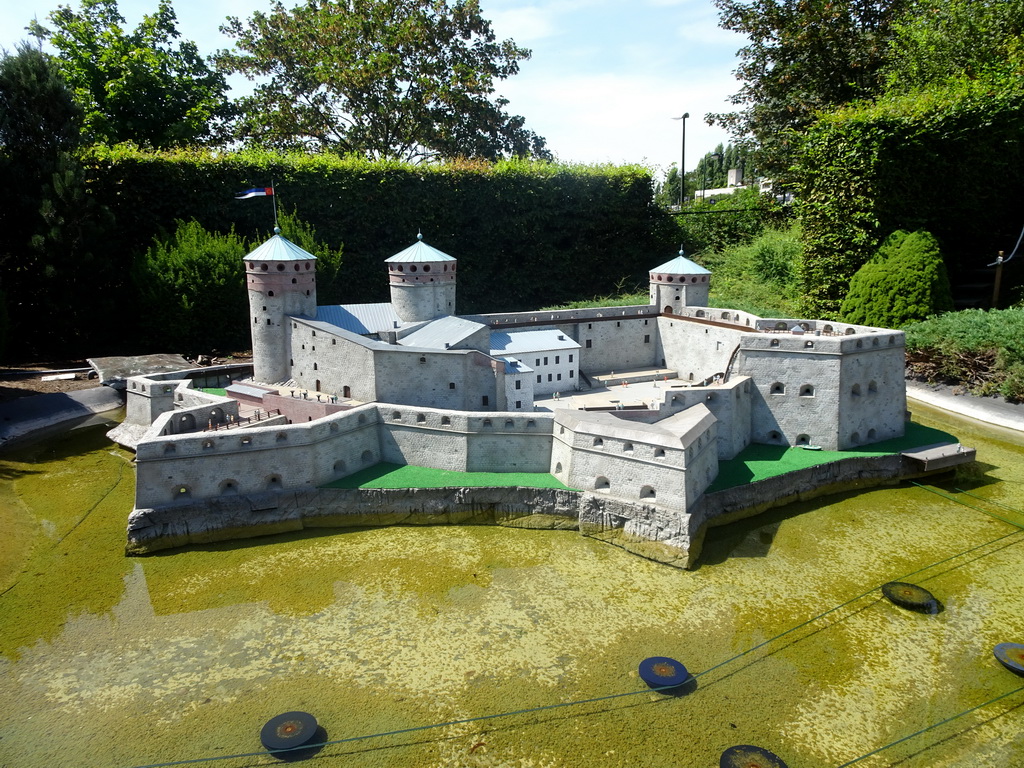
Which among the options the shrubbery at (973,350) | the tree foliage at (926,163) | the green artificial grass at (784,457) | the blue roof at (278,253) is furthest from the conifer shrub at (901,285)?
the blue roof at (278,253)

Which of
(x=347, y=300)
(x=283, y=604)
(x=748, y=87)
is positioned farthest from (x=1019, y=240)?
(x=283, y=604)

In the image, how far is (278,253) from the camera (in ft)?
95.7

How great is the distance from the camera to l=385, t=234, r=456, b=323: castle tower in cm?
3059

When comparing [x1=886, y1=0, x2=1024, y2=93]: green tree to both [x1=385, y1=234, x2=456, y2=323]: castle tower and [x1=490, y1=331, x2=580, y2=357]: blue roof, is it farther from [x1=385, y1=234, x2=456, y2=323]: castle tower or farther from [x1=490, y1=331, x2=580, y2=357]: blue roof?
[x1=385, y1=234, x2=456, y2=323]: castle tower

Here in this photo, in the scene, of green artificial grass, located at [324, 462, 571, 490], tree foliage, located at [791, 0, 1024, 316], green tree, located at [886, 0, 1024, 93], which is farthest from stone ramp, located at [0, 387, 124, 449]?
green tree, located at [886, 0, 1024, 93]

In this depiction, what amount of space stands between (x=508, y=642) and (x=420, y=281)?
17186 mm

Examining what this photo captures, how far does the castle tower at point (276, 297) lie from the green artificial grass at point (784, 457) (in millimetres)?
17540

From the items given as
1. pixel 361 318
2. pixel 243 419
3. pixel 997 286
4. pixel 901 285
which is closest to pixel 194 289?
pixel 361 318

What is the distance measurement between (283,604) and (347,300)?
84.6ft

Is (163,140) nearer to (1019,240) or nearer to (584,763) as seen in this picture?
(584,763)

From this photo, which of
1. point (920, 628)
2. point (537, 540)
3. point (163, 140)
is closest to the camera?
point (920, 628)

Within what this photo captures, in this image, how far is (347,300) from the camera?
42594 mm

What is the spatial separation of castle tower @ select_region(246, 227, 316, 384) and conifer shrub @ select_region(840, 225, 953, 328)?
89.5 feet

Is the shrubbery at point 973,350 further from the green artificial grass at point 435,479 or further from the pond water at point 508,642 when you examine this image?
the green artificial grass at point 435,479
